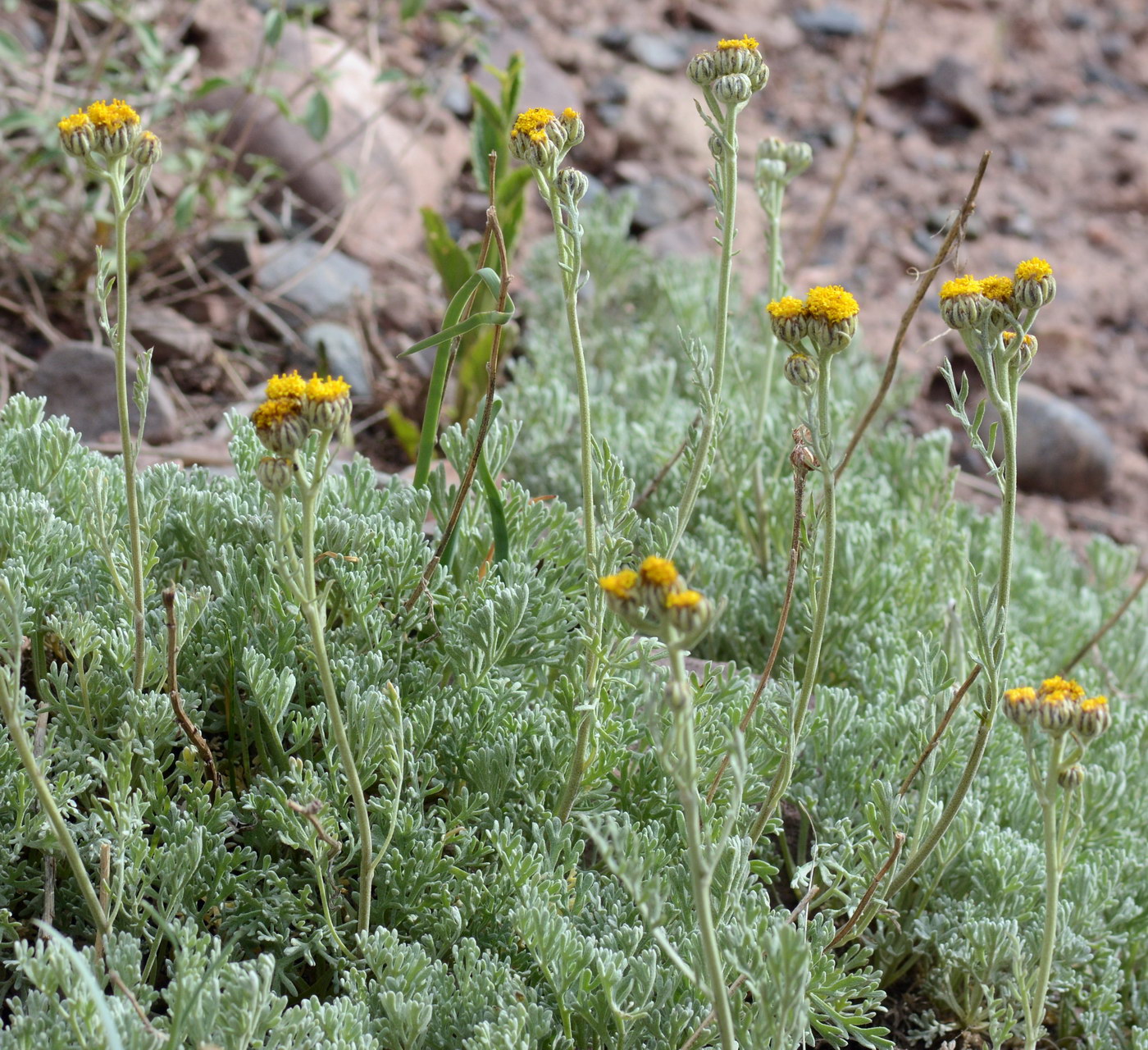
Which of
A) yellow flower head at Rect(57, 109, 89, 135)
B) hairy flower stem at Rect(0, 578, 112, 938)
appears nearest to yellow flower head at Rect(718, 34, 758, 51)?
yellow flower head at Rect(57, 109, 89, 135)

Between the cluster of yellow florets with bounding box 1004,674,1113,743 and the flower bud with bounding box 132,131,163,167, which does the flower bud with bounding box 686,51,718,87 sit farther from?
the cluster of yellow florets with bounding box 1004,674,1113,743

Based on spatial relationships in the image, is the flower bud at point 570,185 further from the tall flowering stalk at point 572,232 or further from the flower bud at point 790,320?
the flower bud at point 790,320

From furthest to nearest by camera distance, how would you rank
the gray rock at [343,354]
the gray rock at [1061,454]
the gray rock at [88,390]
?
the gray rock at [1061,454]
the gray rock at [343,354]
the gray rock at [88,390]

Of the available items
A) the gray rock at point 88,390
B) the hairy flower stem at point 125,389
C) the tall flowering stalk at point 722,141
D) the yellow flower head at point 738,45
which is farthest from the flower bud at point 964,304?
the gray rock at point 88,390

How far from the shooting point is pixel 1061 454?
480 centimetres

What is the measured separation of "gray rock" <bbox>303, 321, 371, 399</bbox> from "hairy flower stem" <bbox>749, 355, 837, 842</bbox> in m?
2.56

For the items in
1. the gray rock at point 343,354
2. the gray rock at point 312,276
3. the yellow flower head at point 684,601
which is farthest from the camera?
the gray rock at point 312,276

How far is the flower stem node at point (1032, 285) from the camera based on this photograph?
1.58 metres

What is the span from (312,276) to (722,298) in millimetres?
3069

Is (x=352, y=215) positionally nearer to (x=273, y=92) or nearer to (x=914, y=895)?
(x=273, y=92)

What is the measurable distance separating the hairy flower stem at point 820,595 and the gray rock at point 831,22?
598 cm

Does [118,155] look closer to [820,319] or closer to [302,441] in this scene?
[302,441]

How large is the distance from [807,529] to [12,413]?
1.57m

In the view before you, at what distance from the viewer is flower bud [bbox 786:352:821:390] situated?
1.66 meters
